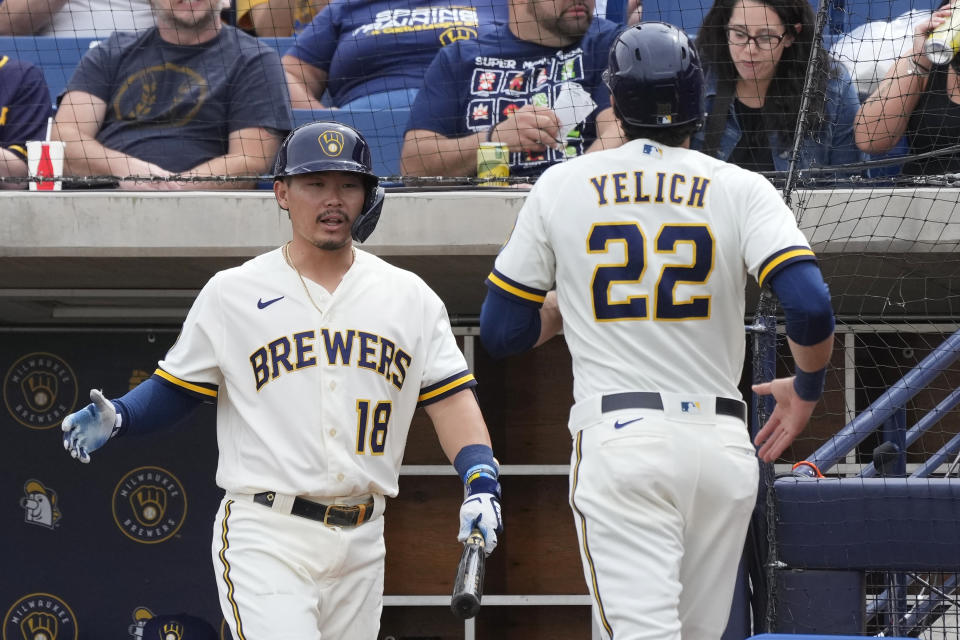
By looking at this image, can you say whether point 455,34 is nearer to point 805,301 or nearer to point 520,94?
point 520,94

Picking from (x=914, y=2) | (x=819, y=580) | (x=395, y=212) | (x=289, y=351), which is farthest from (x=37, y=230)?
(x=914, y=2)

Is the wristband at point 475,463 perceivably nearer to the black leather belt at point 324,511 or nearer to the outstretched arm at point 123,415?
the black leather belt at point 324,511

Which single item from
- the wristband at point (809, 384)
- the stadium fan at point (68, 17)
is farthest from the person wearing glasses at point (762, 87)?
the stadium fan at point (68, 17)

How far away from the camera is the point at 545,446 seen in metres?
5.93

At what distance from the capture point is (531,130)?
5.04 m

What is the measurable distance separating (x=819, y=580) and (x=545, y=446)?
2.44m

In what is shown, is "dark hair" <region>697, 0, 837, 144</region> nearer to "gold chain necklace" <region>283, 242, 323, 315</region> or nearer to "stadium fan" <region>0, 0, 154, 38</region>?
"gold chain necklace" <region>283, 242, 323, 315</region>

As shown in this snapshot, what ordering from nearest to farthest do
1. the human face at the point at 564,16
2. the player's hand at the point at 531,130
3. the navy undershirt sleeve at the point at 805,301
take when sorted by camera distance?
1. the navy undershirt sleeve at the point at 805,301
2. the player's hand at the point at 531,130
3. the human face at the point at 564,16

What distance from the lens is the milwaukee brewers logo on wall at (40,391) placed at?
19.4 ft

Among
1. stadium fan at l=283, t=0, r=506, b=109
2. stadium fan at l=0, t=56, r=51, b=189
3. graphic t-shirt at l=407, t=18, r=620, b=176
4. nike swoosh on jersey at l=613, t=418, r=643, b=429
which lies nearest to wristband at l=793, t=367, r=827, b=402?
nike swoosh on jersey at l=613, t=418, r=643, b=429

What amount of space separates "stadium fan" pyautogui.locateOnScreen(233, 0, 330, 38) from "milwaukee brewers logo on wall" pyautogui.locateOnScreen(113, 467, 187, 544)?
2.56 meters

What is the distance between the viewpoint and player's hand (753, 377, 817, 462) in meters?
2.79

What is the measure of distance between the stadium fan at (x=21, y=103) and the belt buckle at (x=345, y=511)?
343 cm

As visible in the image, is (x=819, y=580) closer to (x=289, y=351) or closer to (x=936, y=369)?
(x=936, y=369)
